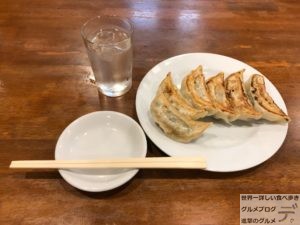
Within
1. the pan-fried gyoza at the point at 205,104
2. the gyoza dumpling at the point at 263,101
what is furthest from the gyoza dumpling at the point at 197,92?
the gyoza dumpling at the point at 263,101

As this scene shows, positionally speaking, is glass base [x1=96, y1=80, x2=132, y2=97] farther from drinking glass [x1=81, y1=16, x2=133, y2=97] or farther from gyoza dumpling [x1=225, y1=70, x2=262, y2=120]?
gyoza dumpling [x1=225, y1=70, x2=262, y2=120]

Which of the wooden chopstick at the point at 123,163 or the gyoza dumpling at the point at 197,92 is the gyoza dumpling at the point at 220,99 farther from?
the wooden chopstick at the point at 123,163

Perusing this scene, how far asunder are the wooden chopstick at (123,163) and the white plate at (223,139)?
0.03m

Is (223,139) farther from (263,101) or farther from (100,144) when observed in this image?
(100,144)

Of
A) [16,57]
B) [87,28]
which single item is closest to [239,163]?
[87,28]

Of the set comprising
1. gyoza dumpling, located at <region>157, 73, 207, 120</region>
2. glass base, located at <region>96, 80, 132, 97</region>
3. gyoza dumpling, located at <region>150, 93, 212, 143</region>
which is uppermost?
gyoza dumpling, located at <region>157, 73, 207, 120</region>

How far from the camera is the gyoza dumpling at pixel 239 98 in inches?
36.0

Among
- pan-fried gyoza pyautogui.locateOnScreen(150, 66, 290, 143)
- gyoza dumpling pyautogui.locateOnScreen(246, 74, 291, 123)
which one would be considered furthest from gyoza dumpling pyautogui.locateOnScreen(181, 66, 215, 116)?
gyoza dumpling pyautogui.locateOnScreen(246, 74, 291, 123)

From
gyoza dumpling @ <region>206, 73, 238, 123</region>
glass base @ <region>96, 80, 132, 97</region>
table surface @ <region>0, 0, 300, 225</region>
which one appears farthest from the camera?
glass base @ <region>96, 80, 132, 97</region>

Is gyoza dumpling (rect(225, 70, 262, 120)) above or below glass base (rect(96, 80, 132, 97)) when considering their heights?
above

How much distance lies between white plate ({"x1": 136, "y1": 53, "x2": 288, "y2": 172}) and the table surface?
48mm

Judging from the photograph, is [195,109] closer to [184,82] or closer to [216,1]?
[184,82]

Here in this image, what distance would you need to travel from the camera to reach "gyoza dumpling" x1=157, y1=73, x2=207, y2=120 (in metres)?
0.89

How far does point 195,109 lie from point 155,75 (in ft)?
0.78
